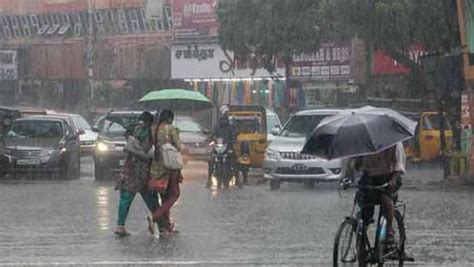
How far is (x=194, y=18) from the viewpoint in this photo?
48094 millimetres

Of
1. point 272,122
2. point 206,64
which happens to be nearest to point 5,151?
point 272,122

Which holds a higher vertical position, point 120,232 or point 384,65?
point 384,65

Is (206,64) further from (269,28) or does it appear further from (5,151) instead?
(5,151)

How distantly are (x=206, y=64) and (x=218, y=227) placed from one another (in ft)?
108

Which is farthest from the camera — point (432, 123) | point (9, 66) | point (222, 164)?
point (9, 66)

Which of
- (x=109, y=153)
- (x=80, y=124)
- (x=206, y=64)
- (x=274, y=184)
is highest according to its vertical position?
(x=206, y=64)

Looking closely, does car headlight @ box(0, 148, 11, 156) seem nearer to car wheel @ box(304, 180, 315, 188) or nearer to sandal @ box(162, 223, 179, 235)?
car wheel @ box(304, 180, 315, 188)

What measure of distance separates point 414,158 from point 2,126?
485 inches

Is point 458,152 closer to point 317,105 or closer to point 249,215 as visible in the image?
point 249,215

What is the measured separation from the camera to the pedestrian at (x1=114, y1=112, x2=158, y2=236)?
14094 millimetres

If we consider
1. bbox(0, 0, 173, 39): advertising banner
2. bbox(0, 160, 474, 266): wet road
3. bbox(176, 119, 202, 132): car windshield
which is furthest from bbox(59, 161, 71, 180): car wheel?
bbox(0, 0, 173, 39): advertising banner

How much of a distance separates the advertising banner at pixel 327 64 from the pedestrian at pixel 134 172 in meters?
29.6

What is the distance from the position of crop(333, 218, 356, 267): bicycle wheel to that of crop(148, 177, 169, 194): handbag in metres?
4.22

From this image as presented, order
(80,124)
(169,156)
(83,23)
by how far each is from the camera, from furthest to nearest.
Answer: (83,23) < (80,124) < (169,156)
